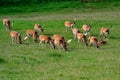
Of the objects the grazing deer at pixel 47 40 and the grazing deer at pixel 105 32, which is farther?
the grazing deer at pixel 105 32

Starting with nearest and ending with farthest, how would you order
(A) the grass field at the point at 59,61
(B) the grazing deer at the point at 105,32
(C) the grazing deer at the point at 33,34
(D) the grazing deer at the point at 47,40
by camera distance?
(A) the grass field at the point at 59,61, (D) the grazing deer at the point at 47,40, (C) the grazing deer at the point at 33,34, (B) the grazing deer at the point at 105,32

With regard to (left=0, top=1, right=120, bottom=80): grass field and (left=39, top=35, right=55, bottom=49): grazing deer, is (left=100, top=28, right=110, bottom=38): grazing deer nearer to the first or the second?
(left=0, top=1, right=120, bottom=80): grass field

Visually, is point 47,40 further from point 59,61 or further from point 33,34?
point 59,61

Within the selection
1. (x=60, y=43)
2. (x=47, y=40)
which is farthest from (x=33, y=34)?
(x=60, y=43)

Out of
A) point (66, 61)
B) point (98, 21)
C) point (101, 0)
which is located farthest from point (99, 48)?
point (101, 0)

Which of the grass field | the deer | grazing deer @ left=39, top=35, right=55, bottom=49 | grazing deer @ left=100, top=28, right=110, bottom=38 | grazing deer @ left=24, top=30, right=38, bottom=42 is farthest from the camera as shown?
grazing deer @ left=100, top=28, right=110, bottom=38

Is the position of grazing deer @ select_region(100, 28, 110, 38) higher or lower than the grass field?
lower

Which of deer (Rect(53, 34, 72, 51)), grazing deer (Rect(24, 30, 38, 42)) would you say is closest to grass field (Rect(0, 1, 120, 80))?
grazing deer (Rect(24, 30, 38, 42))

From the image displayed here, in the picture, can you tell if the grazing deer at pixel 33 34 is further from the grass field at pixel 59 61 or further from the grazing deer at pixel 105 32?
the grazing deer at pixel 105 32

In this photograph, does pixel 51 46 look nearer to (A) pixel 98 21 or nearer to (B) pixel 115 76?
(B) pixel 115 76

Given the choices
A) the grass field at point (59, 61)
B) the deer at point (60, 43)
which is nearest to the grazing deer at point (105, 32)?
the grass field at point (59, 61)

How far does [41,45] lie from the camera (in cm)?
2445

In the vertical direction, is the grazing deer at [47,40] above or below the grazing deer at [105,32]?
above

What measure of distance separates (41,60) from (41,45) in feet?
18.9
